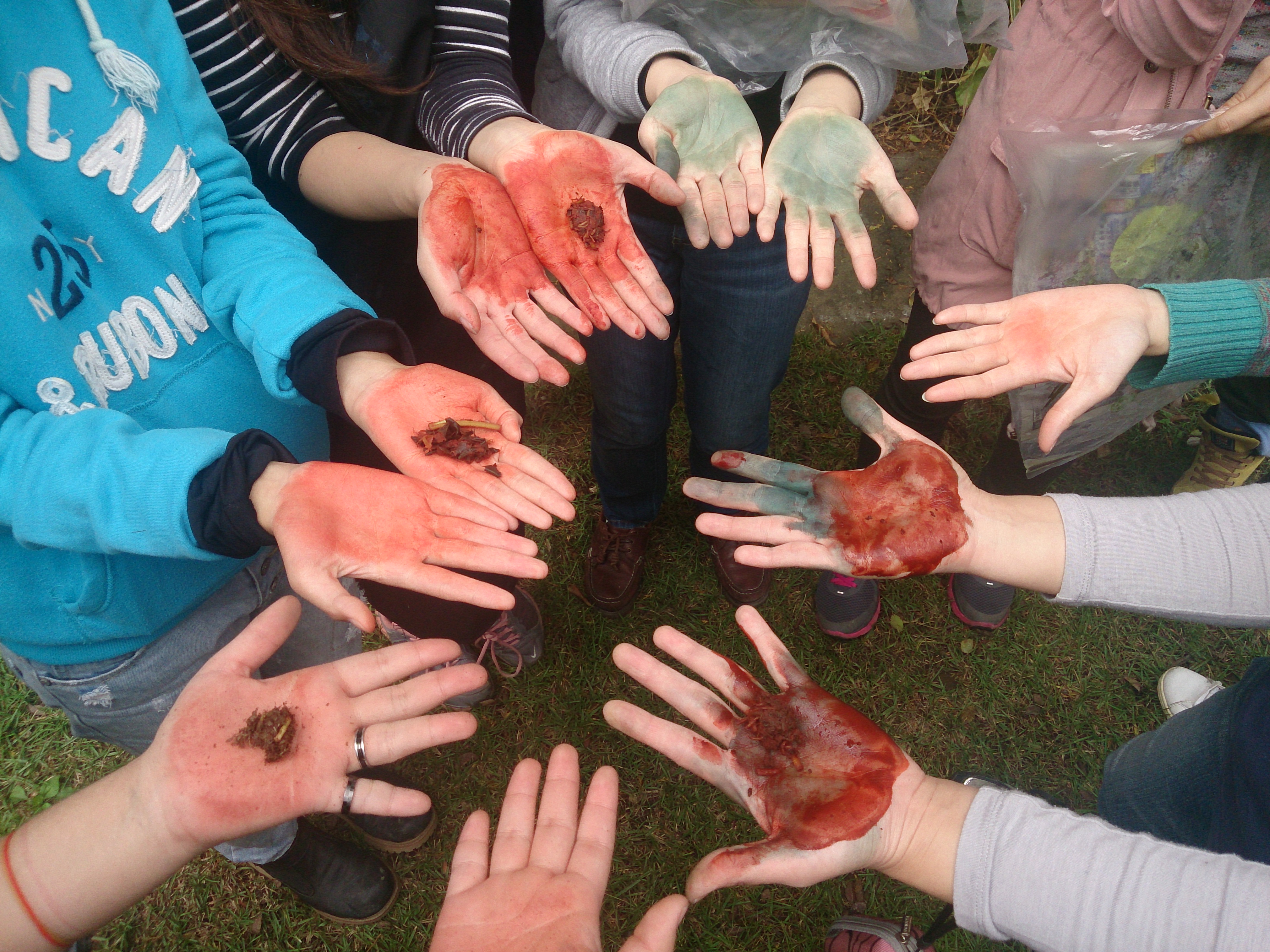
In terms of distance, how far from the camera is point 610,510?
2779 millimetres

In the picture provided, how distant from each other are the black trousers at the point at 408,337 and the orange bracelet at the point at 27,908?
982mm

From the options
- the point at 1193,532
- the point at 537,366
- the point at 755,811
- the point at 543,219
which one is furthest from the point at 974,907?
the point at 543,219

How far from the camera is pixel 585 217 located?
1.89 m

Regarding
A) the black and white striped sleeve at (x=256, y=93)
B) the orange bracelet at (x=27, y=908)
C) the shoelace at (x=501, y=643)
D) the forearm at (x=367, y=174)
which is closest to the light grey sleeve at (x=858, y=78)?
the forearm at (x=367, y=174)

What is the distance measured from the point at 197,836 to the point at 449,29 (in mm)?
2066

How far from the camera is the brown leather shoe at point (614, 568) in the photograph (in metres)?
2.84

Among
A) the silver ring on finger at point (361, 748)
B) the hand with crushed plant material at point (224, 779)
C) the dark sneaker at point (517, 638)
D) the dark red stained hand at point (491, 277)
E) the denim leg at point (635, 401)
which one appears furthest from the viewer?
the dark sneaker at point (517, 638)

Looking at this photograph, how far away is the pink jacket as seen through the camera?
165 centimetres

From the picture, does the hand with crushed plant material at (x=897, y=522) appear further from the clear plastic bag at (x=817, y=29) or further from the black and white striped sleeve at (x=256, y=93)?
the black and white striped sleeve at (x=256, y=93)

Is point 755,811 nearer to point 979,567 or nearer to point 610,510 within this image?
point 979,567

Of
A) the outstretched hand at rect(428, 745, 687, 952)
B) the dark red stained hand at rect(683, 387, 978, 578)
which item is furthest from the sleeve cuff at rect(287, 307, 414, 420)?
the outstretched hand at rect(428, 745, 687, 952)

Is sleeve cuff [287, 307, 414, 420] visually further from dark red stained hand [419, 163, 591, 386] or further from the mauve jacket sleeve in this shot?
the mauve jacket sleeve

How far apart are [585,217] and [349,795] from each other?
1.56 m

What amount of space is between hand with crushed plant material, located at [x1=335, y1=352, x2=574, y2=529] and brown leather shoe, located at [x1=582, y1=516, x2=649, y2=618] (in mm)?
1239
